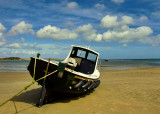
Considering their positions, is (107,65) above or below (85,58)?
below

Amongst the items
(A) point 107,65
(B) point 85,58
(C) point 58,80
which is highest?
(B) point 85,58

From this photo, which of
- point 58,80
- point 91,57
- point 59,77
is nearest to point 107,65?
point 91,57

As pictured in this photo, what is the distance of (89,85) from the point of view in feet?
25.8

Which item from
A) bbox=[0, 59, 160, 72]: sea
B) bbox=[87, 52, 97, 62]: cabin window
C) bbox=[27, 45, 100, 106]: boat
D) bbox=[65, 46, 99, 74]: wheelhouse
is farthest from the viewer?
bbox=[0, 59, 160, 72]: sea

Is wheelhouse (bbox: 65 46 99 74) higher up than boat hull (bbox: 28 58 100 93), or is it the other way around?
wheelhouse (bbox: 65 46 99 74)

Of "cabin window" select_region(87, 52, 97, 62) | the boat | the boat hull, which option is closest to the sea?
"cabin window" select_region(87, 52, 97, 62)

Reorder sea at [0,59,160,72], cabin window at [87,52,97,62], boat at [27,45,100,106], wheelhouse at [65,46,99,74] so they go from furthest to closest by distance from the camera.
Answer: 1. sea at [0,59,160,72]
2. cabin window at [87,52,97,62]
3. wheelhouse at [65,46,99,74]
4. boat at [27,45,100,106]

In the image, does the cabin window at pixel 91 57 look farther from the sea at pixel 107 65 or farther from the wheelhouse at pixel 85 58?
the sea at pixel 107 65

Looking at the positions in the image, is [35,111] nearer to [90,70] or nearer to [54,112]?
[54,112]

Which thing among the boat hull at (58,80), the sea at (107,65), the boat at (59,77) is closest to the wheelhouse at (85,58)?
the sea at (107,65)

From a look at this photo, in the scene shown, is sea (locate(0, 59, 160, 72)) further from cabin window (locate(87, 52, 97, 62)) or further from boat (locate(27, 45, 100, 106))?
boat (locate(27, 45, 100, 106))

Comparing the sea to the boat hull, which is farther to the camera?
the sea

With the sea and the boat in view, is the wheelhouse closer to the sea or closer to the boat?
the sea

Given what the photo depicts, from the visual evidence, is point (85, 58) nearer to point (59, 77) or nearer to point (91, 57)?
point (91, 57)
